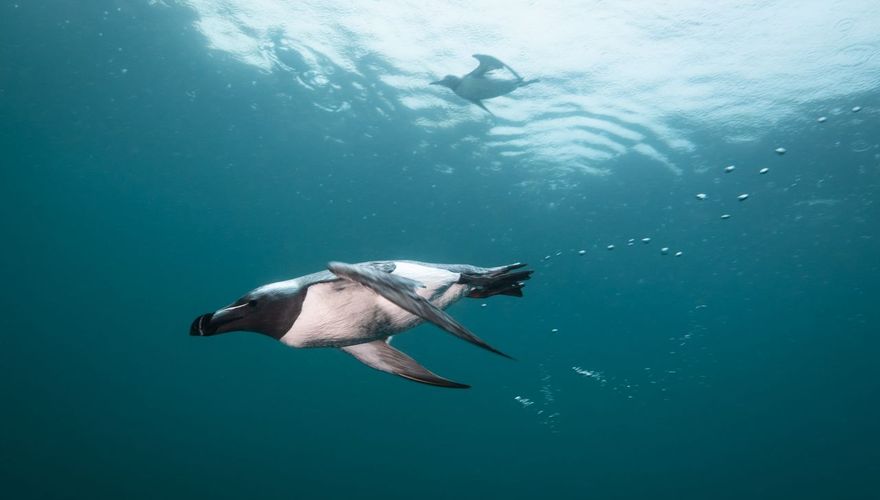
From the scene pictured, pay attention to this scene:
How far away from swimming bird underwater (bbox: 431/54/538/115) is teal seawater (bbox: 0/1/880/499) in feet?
10.8

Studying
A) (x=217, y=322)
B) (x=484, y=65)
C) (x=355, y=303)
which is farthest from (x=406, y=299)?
(x=484, y=65)

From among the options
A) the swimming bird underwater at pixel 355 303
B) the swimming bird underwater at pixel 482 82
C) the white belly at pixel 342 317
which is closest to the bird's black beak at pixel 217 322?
the swimming bird underwater at pixel 355 303

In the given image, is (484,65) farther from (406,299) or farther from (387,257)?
(387,257)

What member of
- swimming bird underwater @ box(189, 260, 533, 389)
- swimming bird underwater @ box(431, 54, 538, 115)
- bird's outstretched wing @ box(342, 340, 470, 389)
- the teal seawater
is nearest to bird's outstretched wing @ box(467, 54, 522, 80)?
swimming bird underwater @ box(431, 54, 538, 115)

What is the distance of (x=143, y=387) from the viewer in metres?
39.8

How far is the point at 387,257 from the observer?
958 inches

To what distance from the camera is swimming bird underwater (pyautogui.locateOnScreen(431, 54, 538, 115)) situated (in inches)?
416

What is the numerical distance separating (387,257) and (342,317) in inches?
850

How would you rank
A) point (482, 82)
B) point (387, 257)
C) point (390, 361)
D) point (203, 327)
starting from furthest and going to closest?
point (387, 257), point (482, 82), point (390, 361), point (203, 327)

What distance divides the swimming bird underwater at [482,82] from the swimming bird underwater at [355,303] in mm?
8071

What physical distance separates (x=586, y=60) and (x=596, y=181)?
6.26m

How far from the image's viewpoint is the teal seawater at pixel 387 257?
16.0 metres

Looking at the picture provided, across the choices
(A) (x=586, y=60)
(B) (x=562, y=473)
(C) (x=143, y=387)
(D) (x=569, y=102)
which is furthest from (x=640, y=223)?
(C) (x=143, y=387)

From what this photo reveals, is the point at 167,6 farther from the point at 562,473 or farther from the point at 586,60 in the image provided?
the point at 562,473
